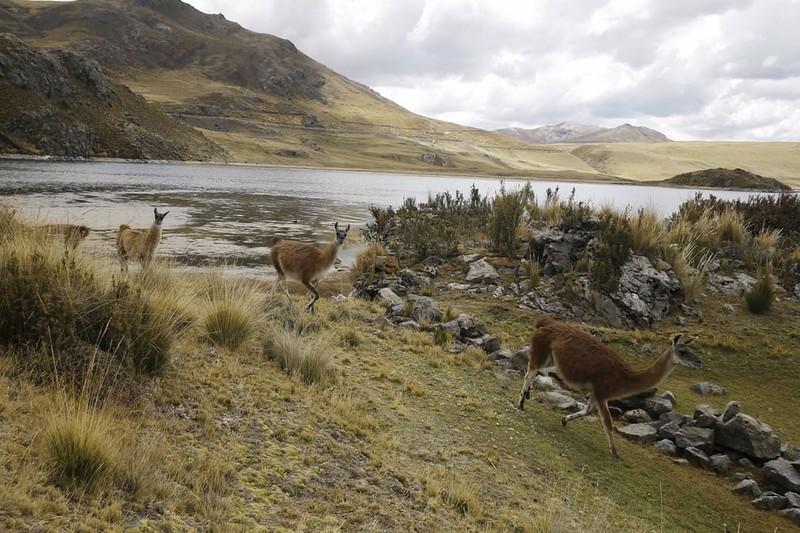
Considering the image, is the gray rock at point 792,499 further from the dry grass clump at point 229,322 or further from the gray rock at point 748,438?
the dry grass clump at point 229,322

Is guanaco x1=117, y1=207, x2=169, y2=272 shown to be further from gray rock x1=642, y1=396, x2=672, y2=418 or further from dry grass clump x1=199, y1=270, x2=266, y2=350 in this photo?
gray rock x1=642, y1=396, x2=672, y2=418

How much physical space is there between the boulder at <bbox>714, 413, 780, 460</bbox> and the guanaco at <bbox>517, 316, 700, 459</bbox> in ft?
2.94

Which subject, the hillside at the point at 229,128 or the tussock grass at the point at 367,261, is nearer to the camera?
the tussock grass at the point at 367,261

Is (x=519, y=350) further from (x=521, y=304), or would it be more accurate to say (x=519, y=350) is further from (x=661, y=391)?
(x=521, y=304)

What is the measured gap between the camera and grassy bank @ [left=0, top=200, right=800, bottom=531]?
122 inches

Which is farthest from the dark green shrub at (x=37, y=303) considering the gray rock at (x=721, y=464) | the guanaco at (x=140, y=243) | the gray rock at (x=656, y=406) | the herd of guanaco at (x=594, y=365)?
the gray rock at (x=656, y=406)

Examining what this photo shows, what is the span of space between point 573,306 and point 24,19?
759 ft

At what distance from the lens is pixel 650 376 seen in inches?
243

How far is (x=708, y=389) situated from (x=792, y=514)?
3.17 m

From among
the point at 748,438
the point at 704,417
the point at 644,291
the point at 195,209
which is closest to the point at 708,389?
the point at 704,417

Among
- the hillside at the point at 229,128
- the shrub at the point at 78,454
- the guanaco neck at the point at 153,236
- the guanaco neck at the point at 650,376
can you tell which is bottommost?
the guanaco neck at the point at 650,376

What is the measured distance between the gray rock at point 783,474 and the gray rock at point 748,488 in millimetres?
321

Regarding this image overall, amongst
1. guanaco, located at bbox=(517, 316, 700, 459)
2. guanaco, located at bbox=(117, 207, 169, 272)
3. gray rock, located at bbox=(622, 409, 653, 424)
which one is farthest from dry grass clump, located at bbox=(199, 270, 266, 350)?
gray rock, located at bbox=(622, 409, 653, 424)

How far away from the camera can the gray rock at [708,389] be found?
26.6 ft
